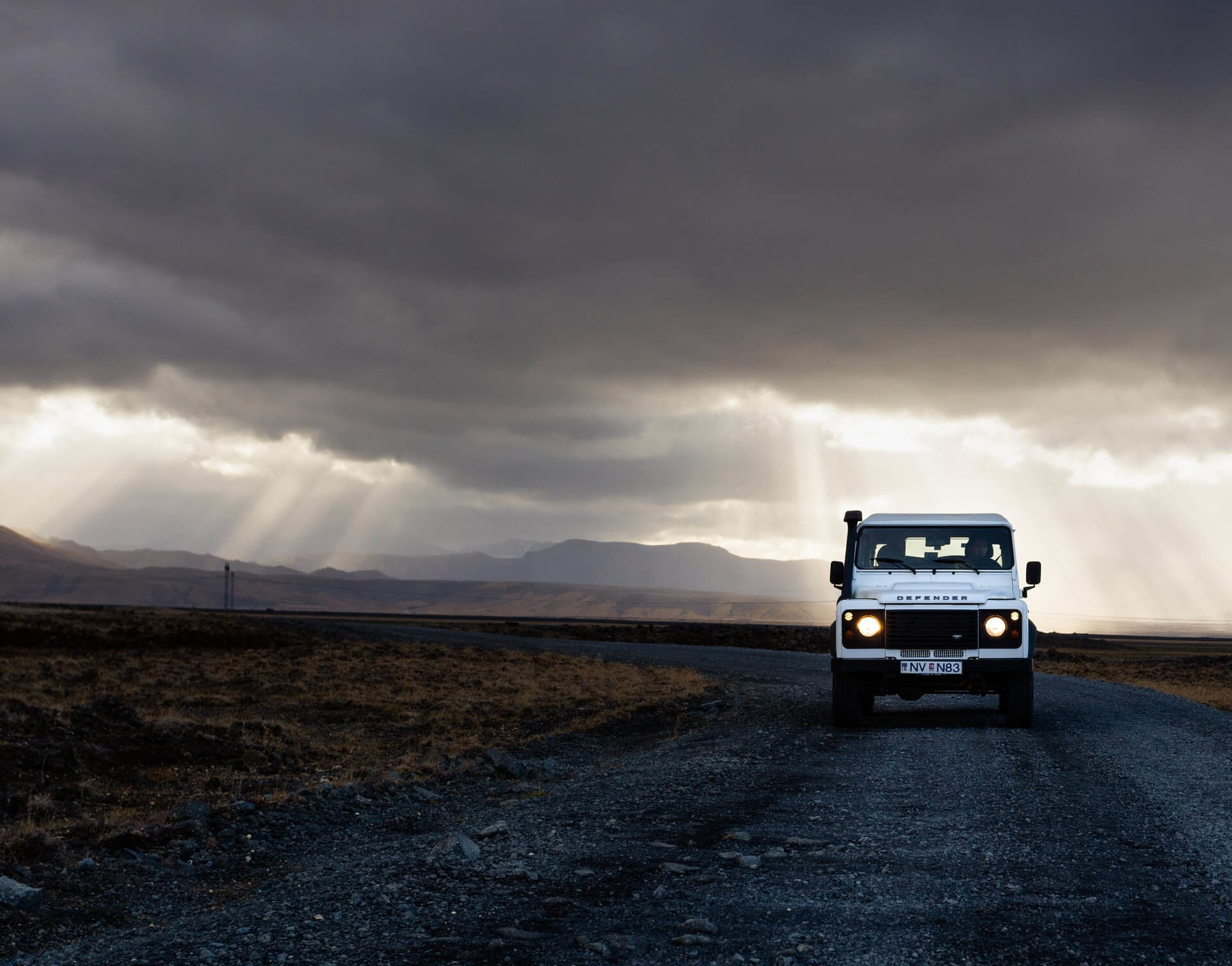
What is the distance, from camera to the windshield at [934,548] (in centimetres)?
1714

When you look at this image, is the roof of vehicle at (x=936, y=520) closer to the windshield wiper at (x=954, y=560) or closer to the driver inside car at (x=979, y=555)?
the driver inside car at (x=979, y=555)

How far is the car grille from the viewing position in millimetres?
15938

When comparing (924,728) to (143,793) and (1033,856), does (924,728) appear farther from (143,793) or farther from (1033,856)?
(143,793)

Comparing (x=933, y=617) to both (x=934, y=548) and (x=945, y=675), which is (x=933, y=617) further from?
(x=934, y=548)

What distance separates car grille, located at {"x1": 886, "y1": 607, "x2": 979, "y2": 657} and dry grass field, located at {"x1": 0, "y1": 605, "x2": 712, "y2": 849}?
6202 mm

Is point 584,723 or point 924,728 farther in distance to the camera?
point 584,723

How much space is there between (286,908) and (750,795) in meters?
5.50

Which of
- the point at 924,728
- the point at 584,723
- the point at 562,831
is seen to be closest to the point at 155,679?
the point at 584,723

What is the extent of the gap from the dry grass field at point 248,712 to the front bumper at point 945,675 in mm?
5498

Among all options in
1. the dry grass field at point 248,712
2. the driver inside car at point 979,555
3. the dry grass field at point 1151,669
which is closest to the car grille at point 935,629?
the driver inside car at point 979,555

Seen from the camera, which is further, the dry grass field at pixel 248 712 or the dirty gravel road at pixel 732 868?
the dry grass field at pixel 248 712

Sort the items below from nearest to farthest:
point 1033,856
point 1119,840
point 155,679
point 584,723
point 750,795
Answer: point 1033,856, point 1119,840, point 750,795, point 584,723, point 155,679

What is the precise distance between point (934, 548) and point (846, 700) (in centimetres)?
299

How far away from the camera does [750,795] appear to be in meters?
11.0
